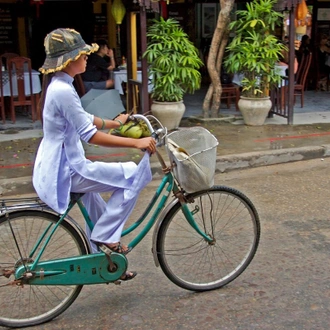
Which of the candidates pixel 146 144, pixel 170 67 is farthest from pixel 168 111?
pixel 146 144

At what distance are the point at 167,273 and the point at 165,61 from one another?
17.4 ft

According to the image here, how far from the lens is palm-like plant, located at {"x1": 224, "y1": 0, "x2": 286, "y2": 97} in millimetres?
8758

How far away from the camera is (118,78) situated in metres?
10.1

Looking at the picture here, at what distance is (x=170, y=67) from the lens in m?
8.43

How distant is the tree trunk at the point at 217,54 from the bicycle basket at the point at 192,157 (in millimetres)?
6029

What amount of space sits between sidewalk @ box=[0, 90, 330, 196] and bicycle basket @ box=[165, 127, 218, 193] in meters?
3.39


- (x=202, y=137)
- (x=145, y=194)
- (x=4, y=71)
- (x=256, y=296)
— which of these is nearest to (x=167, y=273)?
(x=256, y=296)

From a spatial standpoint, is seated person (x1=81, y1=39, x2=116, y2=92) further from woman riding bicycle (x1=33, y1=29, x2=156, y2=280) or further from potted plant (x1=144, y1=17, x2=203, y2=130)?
woman riding bicycle (x1=33, y1=29, x2=156, y2=280)

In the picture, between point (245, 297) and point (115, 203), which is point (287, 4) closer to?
point (245, 297)

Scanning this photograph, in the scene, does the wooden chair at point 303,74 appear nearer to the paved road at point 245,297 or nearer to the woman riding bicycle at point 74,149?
the paved road at point 245,297

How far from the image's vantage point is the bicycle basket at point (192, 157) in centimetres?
322

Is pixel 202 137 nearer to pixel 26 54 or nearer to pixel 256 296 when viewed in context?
pixel 256 296

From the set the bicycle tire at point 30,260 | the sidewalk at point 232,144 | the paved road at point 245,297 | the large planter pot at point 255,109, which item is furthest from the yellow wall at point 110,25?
the bicycle tire at point 30,260

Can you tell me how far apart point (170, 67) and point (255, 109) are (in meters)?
1.69
